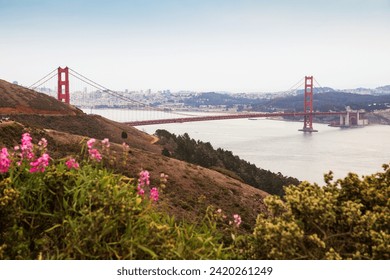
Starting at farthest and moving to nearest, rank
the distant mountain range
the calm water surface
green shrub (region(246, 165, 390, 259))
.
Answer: the distant mountain range, the calm water surface, green shrub (region(246, 165, 390, 259))

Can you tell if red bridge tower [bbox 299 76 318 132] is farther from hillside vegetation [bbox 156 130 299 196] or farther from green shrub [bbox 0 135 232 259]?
green shrub [bbox 0 135 232 259]

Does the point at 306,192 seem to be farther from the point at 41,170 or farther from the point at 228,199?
the point at 228,199

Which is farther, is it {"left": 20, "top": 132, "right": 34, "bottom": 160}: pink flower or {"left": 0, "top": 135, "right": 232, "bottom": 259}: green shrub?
{"left": 20, "top": 132, "right": 34, "bottom": 160}: pink flower

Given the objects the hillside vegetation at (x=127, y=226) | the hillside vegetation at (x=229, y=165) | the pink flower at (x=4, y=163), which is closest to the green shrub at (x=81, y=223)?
the hillside vegetation at (x=127, y=226)

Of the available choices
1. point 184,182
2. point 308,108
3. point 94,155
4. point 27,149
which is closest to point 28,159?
point 27,149

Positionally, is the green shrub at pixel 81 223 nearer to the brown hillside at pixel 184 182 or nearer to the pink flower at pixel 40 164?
the pink flower at pixel 40 164

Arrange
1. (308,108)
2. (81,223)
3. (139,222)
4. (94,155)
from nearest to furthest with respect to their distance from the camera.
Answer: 1. (81,223)
2. (139,222)
3. (94,155)
4. (308,108)

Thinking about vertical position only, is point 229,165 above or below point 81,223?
below

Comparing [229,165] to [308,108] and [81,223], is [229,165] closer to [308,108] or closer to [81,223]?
[81,223]

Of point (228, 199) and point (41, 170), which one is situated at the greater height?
point (41, 170)

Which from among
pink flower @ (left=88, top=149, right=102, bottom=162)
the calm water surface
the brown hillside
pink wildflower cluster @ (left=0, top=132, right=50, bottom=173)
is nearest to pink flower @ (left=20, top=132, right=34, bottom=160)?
pink wildflower cluster @ (left=0, top=132, right=50, bottom=173)
